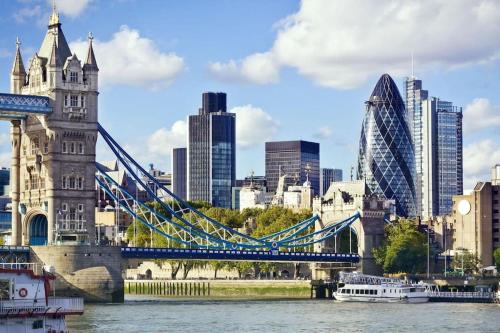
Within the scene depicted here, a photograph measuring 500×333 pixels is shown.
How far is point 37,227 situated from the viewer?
14138 cm

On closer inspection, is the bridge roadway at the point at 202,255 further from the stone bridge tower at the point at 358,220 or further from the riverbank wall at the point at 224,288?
the stone bridge tower at the point at 358,220

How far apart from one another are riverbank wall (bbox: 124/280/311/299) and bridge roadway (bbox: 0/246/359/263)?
3.28m

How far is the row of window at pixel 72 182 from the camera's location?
138250 mm

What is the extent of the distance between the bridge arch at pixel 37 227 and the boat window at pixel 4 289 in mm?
77035

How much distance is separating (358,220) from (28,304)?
111 metres

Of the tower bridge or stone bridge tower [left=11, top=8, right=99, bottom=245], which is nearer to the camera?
the tower bridge

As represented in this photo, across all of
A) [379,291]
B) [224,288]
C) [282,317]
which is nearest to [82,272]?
[224,288]

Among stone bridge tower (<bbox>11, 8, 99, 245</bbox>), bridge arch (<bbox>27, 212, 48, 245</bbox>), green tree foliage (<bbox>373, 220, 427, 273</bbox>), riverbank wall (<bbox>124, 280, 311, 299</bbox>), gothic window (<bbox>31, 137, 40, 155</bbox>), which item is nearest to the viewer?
stone bridge tower (<bbox>11, 8, 99, 245</bbox>)

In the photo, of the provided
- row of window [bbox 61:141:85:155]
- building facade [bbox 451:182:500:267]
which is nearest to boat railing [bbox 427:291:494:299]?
building facade [bbox 451:182:500:267]

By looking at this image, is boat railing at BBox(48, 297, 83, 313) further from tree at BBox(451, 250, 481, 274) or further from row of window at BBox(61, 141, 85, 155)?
tree at BBox(451, 250, 481, 274)

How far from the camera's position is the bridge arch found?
140250 mm

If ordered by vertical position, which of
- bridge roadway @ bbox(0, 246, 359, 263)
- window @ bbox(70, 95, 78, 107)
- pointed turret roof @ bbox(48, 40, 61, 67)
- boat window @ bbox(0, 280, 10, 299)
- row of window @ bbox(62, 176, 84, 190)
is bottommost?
boat window @ bbox(0, 280, 10, 299)

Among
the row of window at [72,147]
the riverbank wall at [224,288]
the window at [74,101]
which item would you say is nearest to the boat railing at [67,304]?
the row of window at [72,147]

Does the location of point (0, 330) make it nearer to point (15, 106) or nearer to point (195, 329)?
point (195, 329)
